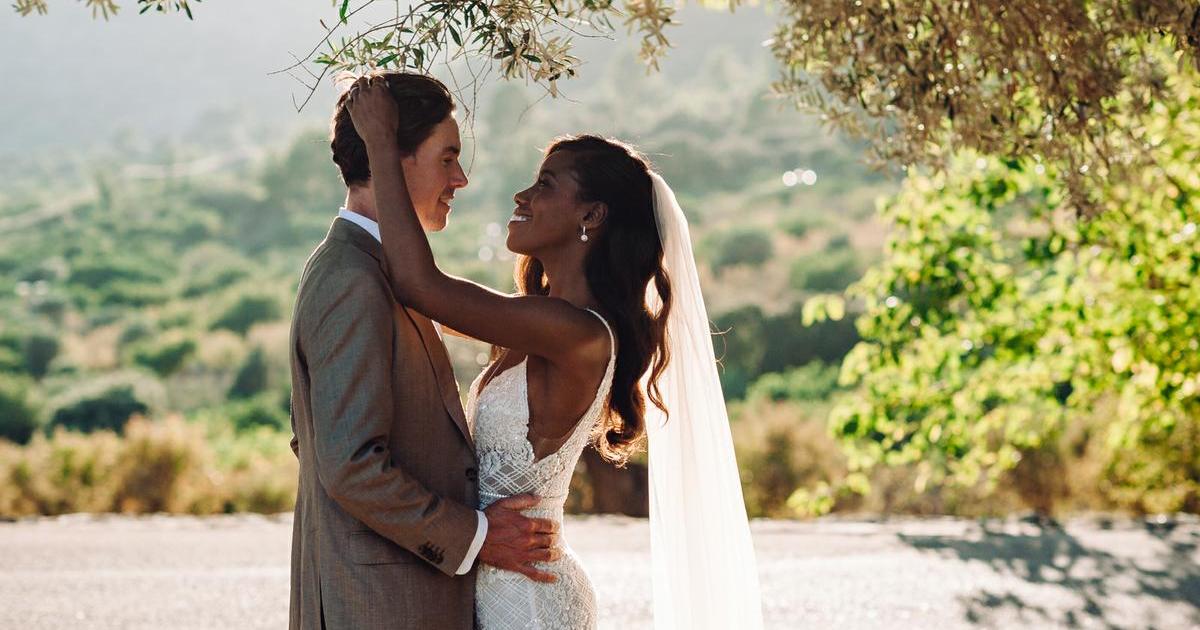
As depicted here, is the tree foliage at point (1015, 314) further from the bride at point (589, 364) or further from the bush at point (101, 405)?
the bush at point (101, 405)

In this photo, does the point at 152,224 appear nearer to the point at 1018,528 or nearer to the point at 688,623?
the point at 1018,528

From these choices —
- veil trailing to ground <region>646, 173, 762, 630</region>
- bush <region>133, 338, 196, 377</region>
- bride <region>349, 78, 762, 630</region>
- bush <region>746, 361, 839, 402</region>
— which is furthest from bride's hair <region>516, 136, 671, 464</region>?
bush <region>133, 338, 196, 377</region>

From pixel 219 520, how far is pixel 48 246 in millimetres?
39538

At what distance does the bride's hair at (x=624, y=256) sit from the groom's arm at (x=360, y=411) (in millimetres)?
696

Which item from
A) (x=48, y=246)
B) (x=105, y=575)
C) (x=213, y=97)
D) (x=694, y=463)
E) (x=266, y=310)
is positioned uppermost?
(x=213, y=97)

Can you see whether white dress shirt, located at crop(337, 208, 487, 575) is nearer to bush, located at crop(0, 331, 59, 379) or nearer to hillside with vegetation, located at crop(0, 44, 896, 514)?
hillside with vegetation, located at crop(0, 44, 896, 514)

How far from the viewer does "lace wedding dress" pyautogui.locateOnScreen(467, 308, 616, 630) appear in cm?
280

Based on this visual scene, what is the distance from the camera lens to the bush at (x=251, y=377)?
25.5m

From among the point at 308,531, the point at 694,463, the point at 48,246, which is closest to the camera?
the point at 308,531

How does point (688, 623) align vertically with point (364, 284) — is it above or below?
below

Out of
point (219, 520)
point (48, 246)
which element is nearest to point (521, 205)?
point (219, 520)

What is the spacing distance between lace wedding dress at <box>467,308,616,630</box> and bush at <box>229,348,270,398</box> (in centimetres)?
2342

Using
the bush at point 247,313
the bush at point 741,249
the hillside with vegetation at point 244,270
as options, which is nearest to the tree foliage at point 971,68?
the hillside with vegetation at point 244,270

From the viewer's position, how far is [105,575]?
8.81 metres
